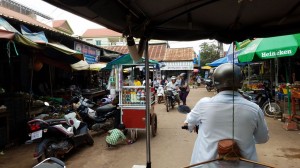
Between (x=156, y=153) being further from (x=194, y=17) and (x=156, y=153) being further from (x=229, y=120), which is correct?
(x=229, y=120)

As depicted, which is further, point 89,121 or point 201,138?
point 89,121

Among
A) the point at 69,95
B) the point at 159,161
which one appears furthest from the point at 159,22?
the point at 69,95

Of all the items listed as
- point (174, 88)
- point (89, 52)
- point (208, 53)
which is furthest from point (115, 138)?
point (208, 53)

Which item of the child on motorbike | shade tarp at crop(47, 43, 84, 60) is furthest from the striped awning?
the child on motorbike

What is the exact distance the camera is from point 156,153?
5980 mm

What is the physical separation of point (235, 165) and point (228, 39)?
2076 millimetres

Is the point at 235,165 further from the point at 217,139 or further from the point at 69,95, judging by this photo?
the point at 69,95

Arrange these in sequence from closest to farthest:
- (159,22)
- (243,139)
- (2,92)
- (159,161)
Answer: (243,139) < (159,22) < (159,161) < (2,92)

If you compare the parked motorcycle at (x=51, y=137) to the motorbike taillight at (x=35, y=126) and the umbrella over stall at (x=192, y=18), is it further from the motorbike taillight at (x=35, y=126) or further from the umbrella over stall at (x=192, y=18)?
the umbrella over stall at (x=192, y=18)

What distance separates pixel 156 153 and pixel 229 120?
406cm

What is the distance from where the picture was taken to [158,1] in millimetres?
2730

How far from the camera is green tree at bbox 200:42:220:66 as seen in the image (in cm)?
4134

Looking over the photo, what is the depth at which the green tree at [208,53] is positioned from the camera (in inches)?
1627

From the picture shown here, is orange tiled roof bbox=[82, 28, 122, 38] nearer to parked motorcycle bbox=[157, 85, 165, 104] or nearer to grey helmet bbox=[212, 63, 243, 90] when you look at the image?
parked motorcycle bbox=[157, 85, 165, 104]
